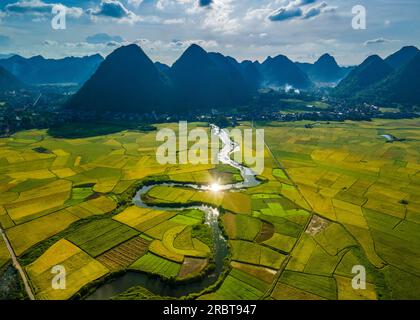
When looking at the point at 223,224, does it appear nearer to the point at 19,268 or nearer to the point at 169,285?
the point at 169,285

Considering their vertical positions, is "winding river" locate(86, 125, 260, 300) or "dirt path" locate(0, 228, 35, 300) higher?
"dirt path" locate(0, 228, 35, 300)

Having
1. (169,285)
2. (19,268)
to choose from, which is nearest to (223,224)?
(169,285)

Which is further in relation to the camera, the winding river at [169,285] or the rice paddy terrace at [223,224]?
the rice paddy terrace at [223,224]

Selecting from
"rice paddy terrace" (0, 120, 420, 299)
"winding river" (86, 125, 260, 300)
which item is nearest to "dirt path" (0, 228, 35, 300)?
"rice paddy terrace" (0, 120, 420, 299)

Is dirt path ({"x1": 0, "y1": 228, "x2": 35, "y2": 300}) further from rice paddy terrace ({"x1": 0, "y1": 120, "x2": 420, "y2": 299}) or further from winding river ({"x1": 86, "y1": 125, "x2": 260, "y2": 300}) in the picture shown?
winding river ({"x1": 86, "y1": 125, "x2": 260, "y2": 300})

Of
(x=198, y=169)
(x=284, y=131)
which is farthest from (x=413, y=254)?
(x=284, y=131)

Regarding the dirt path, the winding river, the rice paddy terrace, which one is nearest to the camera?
the dirt path

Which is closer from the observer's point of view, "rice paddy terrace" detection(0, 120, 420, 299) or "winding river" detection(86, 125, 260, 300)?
"winding river" detection(86, 125, 260, 300)

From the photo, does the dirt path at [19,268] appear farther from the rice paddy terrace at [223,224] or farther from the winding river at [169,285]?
the winding river at [169,285]

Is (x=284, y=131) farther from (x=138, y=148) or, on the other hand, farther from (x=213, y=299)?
(x=213, y=299)

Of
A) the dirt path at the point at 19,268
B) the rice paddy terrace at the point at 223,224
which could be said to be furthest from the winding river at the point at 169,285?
the dirt path at the point at 19,268
